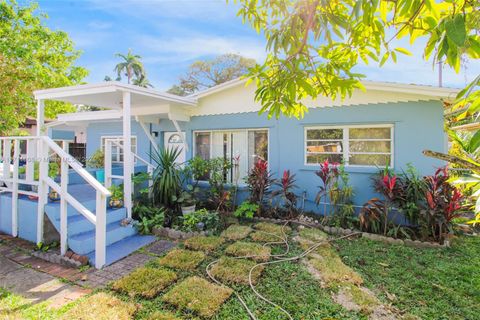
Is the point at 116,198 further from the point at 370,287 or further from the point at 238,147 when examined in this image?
the point at 370,287

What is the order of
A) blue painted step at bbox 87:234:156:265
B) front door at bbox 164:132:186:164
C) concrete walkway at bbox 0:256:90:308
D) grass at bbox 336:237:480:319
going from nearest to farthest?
grass at bbox 336:237:480:319 < concrete walkway at bbox 0:256:90:308 < blue painted step at bbox 87:234:156:265 < front door at bbox 164:132:186:164

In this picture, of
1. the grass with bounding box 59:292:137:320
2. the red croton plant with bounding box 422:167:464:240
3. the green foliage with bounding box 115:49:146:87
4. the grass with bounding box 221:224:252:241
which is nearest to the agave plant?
the grass with bounding box 221:224:252:241

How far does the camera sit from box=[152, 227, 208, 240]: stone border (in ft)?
17.5

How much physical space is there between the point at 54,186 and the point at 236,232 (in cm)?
363

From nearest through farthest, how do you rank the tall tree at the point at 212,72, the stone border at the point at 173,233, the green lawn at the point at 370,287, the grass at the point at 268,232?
the green lawn at the point at 370,287 → the grass at the point at 268,232 → the stone border at the point at 173,233 → the tall tree at the point at 212,72

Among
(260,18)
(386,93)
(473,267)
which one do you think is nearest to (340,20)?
(260,18)

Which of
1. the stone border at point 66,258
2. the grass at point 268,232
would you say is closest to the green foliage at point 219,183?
the grass at point 268,232

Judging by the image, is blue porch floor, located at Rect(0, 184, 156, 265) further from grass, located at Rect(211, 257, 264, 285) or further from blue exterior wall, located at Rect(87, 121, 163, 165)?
blue exterior wall, located at Rect(87, 121, 163, 165)

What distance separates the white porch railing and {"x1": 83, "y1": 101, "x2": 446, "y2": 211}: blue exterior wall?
4292 millimetres

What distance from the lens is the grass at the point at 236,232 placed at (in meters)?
5.32

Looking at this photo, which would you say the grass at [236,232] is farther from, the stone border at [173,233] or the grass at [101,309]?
the grass at [101,309]

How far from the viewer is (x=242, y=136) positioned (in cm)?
795

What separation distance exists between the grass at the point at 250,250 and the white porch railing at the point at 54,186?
7.04 ft

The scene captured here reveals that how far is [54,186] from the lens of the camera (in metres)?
4.51
